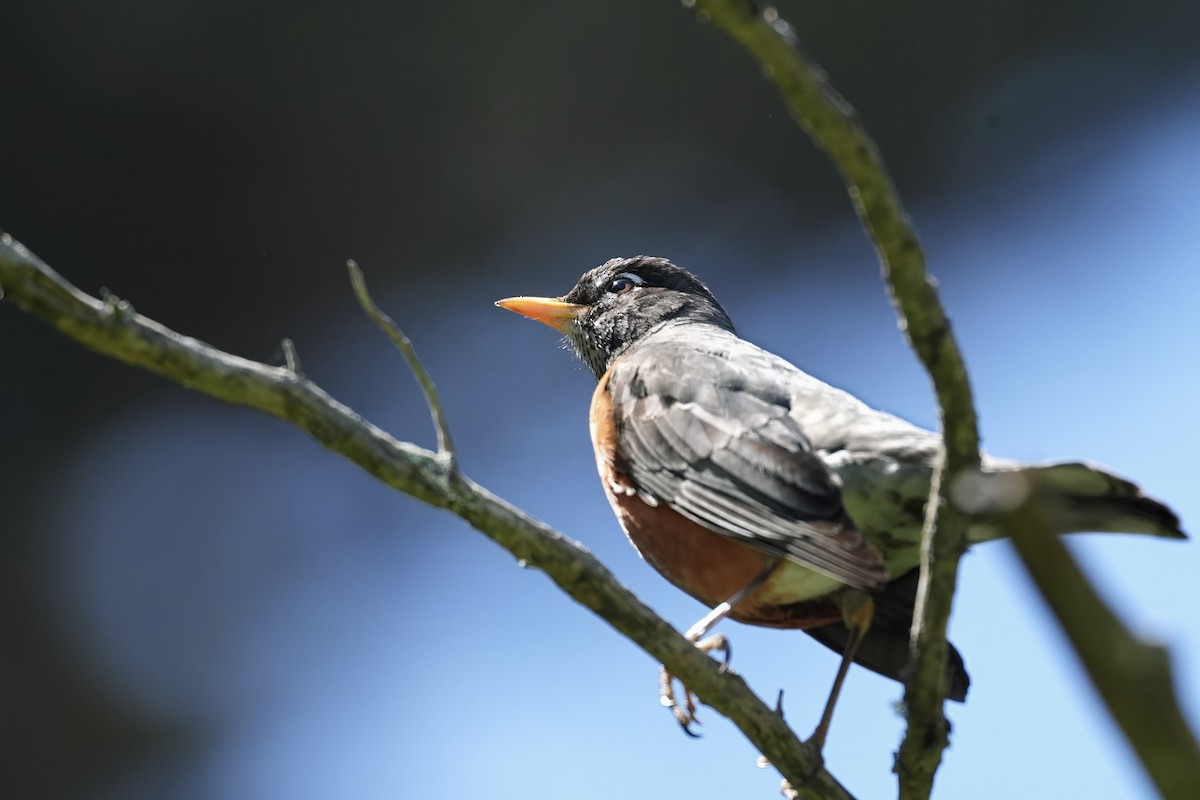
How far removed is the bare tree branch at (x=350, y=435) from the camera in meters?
1.89

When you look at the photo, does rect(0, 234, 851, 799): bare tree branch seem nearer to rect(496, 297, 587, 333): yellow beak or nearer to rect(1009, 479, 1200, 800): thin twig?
rect(1009, 479, 1200, 800): thin twig

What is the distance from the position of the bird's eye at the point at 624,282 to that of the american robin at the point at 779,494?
74 centimetres

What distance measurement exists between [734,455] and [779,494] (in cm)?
26

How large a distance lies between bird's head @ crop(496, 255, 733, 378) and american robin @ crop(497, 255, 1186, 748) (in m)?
0.55

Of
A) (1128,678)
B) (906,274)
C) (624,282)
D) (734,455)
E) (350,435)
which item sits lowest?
(1128,678)

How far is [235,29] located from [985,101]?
3302 millimetres

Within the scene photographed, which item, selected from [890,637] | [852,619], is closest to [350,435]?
[852,619]

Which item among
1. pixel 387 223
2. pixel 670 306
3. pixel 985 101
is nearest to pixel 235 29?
pixel 387 223

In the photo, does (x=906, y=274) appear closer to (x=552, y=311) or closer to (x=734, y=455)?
(x=734, y=455)

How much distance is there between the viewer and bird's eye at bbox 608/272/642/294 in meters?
4.79

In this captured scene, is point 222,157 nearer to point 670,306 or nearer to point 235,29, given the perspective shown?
point 235,29

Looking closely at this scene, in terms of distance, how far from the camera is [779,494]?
2.85 m

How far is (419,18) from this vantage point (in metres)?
5.33

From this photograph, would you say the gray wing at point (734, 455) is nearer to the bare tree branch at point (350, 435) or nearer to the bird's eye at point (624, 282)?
the bare tree branch at point (350, 435)
